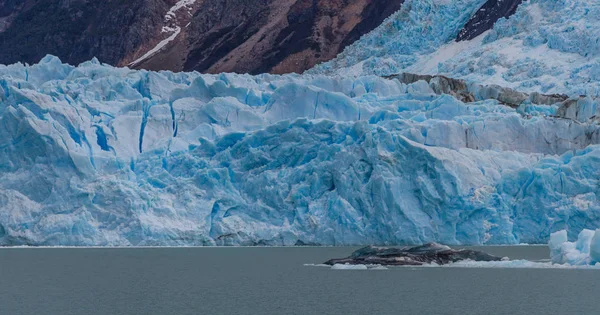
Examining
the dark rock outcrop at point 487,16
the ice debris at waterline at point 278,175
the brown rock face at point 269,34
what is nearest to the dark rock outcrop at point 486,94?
the ice debris at waterline at point 278,175

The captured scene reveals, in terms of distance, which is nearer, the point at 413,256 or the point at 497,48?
the point at 413,256

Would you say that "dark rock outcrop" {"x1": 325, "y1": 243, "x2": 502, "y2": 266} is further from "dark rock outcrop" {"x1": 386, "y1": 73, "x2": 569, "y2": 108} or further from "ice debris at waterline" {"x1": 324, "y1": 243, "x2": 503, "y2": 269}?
"dark rock outcrop" {"x1": 386, "y1": 73, "x2": 569, "y2": 108}

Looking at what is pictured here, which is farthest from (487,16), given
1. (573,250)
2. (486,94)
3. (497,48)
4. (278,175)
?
(573,250)

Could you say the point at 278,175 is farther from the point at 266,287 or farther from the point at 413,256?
the point at 266,287

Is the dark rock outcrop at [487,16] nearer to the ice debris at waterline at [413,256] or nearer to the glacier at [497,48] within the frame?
the glacier at [497,48]

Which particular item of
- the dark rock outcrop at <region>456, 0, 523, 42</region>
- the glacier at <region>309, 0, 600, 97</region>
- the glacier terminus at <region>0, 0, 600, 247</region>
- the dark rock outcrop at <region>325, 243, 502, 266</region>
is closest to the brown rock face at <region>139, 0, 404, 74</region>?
the glacier at <region>309, 0, 600, 97</region>

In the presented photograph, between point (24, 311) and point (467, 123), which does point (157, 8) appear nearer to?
point (467, 123)
